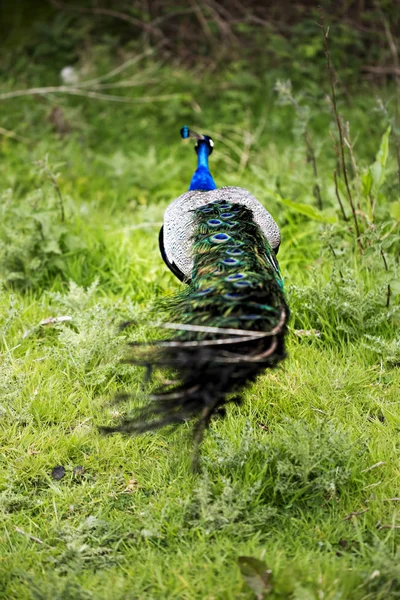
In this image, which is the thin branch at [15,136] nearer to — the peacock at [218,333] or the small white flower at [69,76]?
the small white flower at [69,76]

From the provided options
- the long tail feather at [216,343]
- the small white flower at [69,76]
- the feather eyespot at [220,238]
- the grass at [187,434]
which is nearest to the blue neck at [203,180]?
the grass at [187,434]

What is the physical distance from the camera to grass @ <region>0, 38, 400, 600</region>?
2303 millimetres

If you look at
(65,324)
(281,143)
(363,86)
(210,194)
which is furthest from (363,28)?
(65,324)

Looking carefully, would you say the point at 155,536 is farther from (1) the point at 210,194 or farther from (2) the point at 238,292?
(1) the point at 210,194

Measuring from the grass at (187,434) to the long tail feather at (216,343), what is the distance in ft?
0.43

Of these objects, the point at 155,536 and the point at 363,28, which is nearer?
the point at 155,536

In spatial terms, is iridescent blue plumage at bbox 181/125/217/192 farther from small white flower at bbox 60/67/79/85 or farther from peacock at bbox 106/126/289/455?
small white flower at bbox 60/67/79/85

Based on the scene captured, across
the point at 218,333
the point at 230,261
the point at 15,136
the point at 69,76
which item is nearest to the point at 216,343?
the point at 218,333

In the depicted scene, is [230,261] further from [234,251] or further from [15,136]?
[15,136]

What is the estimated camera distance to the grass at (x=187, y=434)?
2.30 metres

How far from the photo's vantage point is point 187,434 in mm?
2914

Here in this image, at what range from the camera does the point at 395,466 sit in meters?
2.69

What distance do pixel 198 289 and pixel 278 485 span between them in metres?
0.78

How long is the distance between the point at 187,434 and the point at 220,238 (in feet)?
2.77
